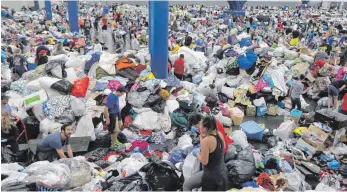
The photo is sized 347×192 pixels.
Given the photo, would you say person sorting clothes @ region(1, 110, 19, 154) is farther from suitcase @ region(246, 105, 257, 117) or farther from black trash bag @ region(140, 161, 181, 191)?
suitcase @ region(246, 105, 257, 117)

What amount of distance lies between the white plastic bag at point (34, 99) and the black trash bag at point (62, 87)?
9.2 inches

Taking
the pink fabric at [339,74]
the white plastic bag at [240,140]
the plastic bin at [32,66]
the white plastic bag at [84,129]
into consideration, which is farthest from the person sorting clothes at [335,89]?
the plastic bin at [32,66]

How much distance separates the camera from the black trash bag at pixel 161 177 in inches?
140

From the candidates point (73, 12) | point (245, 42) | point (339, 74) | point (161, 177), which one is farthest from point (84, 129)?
point (73, 12)

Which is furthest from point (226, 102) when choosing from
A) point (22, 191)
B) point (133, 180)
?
point (22, 191)

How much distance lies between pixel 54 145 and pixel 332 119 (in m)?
4.11

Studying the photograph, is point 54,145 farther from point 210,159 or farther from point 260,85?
point 260,85

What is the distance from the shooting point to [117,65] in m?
6.93

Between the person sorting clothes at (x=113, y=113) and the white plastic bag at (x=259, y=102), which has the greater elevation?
the person sorting clothes at (x=113, y=113)

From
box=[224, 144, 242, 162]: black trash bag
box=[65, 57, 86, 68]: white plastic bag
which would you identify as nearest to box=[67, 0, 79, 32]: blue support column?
box=[65, 57, 86, 68]: white plastic bag

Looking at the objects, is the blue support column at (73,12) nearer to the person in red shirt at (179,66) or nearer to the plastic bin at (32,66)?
the plastic bin at (32,66)

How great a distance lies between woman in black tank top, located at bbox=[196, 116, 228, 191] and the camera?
2803mm

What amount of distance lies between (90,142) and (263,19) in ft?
57.7

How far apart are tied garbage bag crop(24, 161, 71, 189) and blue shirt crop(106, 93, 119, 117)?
1.61 meters
